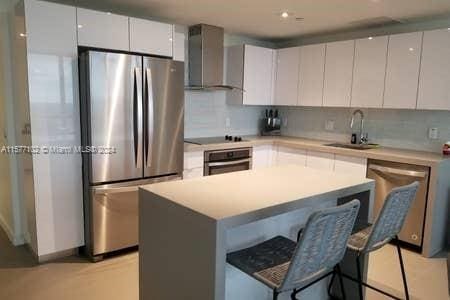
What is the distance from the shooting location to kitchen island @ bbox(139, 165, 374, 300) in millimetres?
1468

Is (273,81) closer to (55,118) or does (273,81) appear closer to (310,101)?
(310,101)

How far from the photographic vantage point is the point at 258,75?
14.9 ft

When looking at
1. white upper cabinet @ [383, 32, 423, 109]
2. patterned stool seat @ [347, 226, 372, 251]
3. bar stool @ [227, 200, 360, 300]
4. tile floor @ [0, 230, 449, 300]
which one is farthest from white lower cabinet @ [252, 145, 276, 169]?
bar stool @ [227, 200, 360, 300]

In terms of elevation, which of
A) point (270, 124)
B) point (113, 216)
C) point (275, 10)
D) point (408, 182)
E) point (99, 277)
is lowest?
point (99, 277)

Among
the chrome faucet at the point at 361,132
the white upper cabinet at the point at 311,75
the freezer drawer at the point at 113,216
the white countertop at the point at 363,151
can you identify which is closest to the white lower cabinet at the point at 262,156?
the white countertop at the point at 363,151

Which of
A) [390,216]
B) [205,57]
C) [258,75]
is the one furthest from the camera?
[258,75]

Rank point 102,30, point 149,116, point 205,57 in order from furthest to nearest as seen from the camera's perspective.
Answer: point 205,57 → point 149,116 → point 102,30

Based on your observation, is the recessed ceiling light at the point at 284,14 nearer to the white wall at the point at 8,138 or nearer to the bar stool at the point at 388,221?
the bar stool at the point at 388,221

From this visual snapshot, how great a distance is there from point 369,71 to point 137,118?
8.23 feet

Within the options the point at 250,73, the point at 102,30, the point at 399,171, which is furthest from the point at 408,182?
the point at 102,30

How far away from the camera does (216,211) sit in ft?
4.93

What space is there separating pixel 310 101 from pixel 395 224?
8.63 ft

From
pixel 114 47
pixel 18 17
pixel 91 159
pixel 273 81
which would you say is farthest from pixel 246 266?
pixel 273 81

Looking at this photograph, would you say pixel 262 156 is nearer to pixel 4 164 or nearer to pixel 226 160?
pixel 226 160
